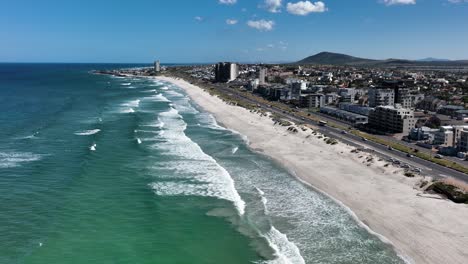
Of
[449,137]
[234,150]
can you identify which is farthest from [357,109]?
[234,150]

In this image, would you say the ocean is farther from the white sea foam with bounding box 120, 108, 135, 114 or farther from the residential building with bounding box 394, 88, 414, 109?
Answer: the residential building with bounding box 394, 88, 414, 109

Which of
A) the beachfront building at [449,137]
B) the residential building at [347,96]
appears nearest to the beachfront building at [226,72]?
the residential building at [347,96]

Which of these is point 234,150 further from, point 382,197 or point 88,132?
point 88,132

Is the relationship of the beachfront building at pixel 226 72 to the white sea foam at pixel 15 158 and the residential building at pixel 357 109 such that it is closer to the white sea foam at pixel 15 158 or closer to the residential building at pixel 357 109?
the residential building at pixel 357 109

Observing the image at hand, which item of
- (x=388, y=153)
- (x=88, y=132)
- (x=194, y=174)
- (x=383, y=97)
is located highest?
(x=383, y=97)

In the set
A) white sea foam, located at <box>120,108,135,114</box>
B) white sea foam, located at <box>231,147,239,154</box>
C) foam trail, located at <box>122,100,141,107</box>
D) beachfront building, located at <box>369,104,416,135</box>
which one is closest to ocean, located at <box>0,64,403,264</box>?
white sea foam, located at <box>231,147,239,154</box>

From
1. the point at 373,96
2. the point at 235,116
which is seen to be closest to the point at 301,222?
the point at 235,116
